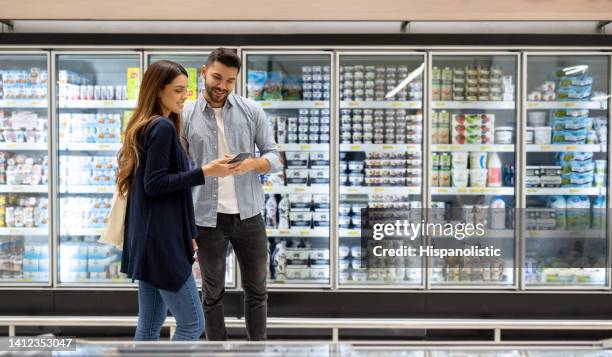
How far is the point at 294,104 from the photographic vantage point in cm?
373

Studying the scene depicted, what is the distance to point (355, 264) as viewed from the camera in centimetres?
393

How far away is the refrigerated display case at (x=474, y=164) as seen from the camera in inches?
146

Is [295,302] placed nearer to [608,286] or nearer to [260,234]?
[260,234]

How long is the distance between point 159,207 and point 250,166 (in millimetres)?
514

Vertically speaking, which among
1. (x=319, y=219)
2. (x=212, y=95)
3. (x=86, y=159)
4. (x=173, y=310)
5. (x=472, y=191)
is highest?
(x=212, y=95)

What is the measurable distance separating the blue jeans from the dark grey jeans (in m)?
0.48

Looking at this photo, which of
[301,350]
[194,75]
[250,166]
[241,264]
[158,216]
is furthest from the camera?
[194,75]

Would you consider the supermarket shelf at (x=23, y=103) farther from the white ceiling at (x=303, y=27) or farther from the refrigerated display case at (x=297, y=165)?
the refrigerated display case at (x=297, y=165)

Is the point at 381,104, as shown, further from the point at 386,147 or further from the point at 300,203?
the point at 300,203

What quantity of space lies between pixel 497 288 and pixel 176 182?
8.50ft

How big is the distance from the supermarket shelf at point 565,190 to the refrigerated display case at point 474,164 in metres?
0.16

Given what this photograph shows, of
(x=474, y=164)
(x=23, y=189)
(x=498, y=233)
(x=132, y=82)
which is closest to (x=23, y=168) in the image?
(x=23, y=189)
